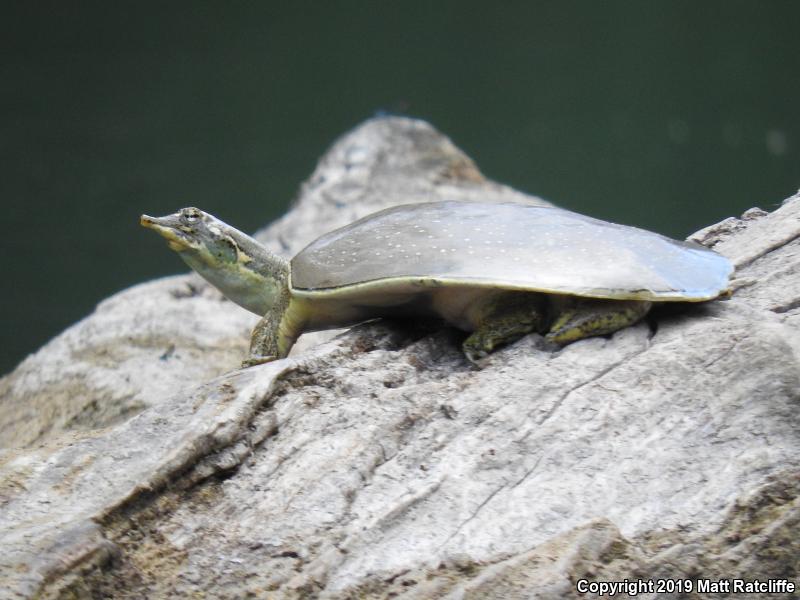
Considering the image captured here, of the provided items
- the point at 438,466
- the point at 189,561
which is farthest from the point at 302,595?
the point at 438,466

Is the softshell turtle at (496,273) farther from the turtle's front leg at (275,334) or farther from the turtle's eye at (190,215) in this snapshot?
the turtle's eye at (190,215)

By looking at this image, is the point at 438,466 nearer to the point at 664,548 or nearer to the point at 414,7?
the point at 664,548
